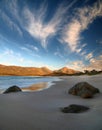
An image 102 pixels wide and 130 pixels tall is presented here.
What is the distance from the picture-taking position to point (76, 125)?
14.9 feet

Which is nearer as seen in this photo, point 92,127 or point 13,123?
point 92,127

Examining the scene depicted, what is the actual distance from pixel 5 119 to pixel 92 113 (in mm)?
2867

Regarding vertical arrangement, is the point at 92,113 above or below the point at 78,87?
below

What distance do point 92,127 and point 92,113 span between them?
1405mm

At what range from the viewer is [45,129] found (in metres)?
4.25

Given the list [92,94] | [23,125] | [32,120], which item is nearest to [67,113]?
[32,120]

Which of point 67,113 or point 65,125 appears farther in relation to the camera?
point 67,113

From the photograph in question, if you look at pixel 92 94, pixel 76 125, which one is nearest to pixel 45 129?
pixel 76 125

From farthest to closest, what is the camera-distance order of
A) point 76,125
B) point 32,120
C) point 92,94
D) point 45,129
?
point 92,94, point 32,120, point 76,125, point 45,129

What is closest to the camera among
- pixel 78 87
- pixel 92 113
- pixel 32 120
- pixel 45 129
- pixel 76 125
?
pixel 45 129

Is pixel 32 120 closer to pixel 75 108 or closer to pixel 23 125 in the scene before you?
pixel 23 125

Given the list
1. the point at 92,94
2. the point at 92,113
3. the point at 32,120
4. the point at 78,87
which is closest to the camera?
the point at 32,120

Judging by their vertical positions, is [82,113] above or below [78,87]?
below

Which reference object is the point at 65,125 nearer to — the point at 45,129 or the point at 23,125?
the point at 45,129
